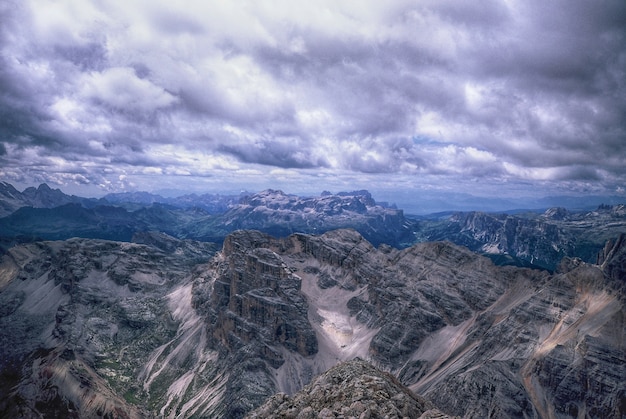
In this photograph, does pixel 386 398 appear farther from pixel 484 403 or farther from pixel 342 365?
pixel 484 403

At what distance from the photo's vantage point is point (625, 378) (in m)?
138

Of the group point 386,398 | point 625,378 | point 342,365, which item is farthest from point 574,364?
point 386,398

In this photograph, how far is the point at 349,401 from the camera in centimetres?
5428

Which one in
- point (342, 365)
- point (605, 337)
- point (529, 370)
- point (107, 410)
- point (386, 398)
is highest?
point (386, 398)

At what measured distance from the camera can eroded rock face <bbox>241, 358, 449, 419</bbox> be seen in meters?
51.3

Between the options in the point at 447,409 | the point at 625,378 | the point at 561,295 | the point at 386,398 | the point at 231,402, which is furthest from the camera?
the point at 231,402

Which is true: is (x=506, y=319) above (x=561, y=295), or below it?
below

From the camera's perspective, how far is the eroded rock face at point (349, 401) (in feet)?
168

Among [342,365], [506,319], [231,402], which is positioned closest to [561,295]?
[506,319]

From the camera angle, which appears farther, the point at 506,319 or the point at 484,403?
the point at 506,319

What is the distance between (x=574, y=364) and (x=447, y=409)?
5110 centimetres

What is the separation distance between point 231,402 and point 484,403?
122m

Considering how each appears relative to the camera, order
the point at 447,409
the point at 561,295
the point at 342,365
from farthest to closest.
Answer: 1. the point at 561,295
2. the point at 447,409
3. the point at 342,365

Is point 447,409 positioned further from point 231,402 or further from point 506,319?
point 231,402
